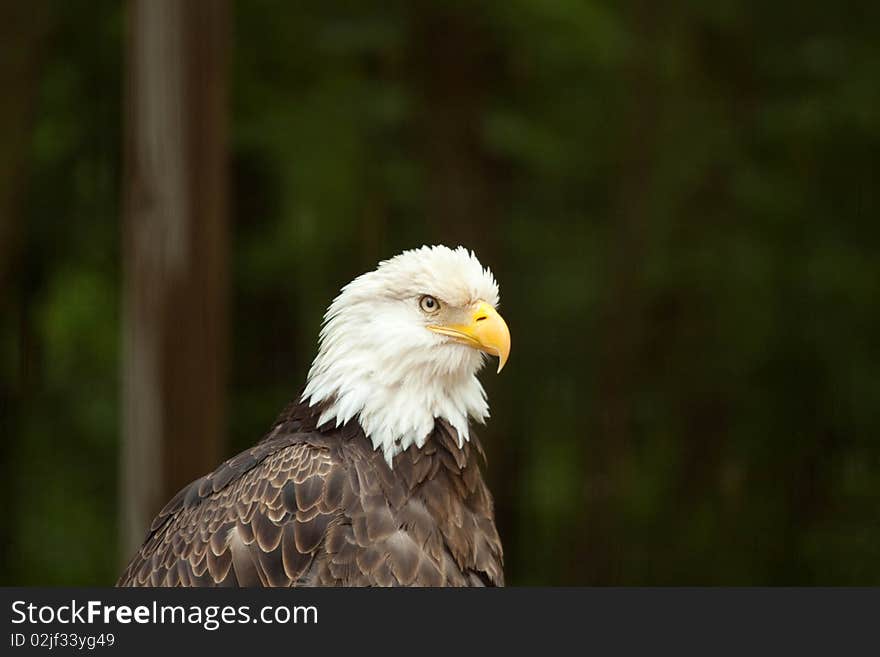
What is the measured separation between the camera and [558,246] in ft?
26.4

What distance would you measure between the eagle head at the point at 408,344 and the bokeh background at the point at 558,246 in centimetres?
310

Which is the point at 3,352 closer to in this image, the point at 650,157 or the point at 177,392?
the point at 177,392

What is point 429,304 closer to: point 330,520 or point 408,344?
point 408,344

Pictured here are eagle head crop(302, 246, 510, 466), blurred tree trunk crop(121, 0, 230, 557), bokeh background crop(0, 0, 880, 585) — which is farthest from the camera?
bokeh background crop(0, 0, 880, 585)

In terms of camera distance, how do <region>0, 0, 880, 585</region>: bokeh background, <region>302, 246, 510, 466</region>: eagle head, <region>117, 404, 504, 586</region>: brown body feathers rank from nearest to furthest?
<region>117, 404, 504, 586</region>: brown body feathers
<region>302, 246, 510, 466</region>: eagle head
<region>0, 0, 880, 585</region>: bokeh background

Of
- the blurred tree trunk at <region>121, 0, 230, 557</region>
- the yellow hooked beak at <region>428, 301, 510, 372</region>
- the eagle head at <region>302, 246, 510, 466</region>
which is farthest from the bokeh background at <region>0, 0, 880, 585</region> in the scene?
the yellow hooked beak at <region>428, 301, 510, 372</region>

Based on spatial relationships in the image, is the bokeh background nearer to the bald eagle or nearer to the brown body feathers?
the bald eagle

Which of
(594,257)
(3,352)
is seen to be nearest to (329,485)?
(3,352)

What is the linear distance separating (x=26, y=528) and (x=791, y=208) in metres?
5.50

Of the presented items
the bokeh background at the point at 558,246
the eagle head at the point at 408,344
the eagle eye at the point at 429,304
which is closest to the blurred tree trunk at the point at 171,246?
the eagle head at the point at 408,344

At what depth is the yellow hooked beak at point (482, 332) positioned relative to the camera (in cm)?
330

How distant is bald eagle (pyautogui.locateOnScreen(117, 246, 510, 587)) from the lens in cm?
305

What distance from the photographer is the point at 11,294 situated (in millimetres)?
6586

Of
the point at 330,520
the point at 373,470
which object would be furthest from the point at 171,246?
the point at 330,520
